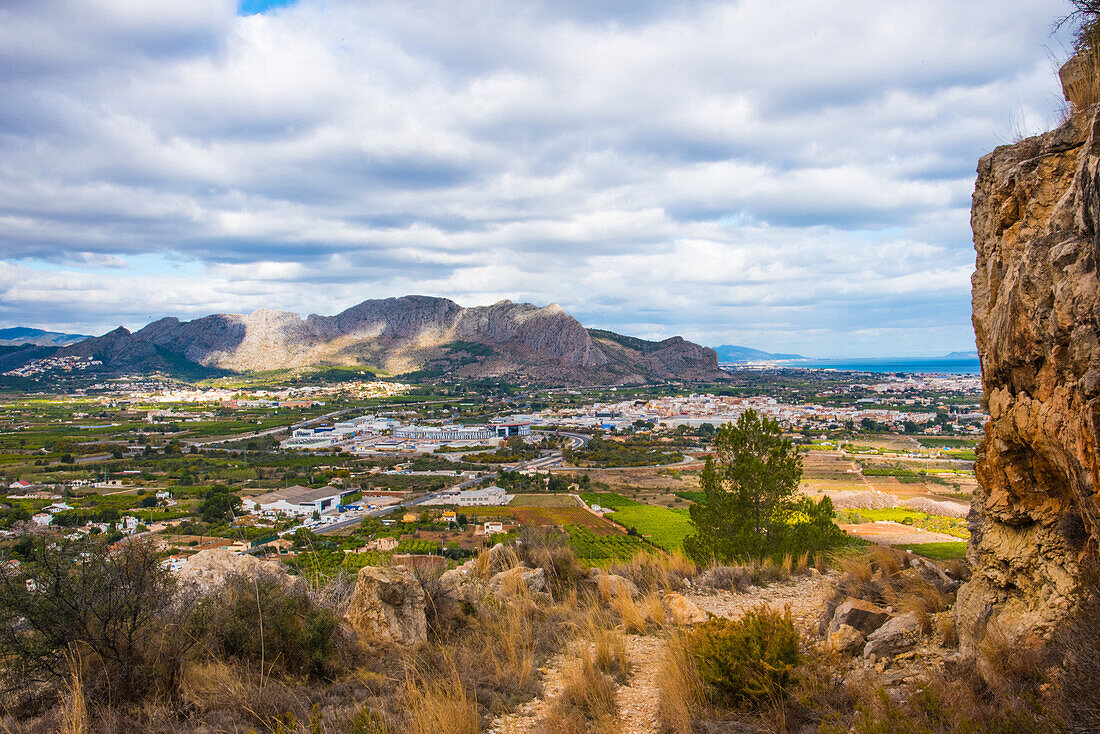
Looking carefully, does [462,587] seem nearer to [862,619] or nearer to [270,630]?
[270,630]

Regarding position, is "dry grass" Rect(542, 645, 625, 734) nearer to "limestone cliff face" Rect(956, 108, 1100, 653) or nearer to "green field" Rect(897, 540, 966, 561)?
"limestone cliff face" Rect(956, 108, 1100, 653)

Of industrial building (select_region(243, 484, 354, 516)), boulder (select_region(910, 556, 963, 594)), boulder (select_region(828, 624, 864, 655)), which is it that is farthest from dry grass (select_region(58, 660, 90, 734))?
industrial building (select_region(243, 484, 354, 516))

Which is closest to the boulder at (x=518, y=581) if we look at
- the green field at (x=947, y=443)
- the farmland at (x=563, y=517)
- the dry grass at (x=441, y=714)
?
the dry grass at (x=441, y=714)

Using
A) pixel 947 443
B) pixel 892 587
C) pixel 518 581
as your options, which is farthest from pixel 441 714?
pixel 947 443

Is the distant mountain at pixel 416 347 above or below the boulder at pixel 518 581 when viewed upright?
above

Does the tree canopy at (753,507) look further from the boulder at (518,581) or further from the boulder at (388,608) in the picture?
the boulder at (388,608)

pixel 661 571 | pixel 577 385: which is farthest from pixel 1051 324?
pixel 577 385
